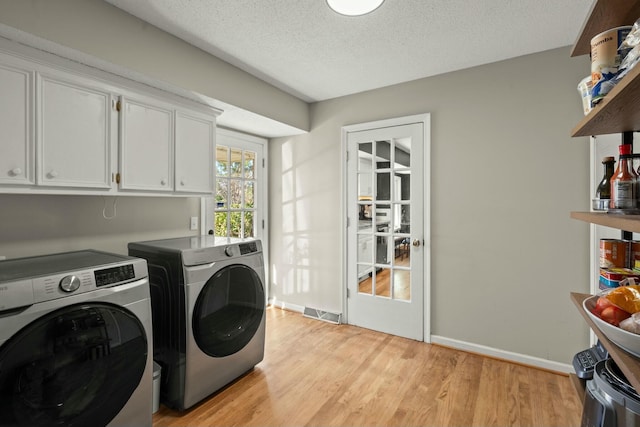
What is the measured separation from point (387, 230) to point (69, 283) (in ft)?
7.94

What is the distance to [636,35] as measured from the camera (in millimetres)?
768

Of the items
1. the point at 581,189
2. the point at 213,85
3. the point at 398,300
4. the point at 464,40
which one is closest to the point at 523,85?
the point at 464,40

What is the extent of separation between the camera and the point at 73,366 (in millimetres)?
1335

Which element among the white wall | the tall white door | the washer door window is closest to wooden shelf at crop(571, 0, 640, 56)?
the white wall

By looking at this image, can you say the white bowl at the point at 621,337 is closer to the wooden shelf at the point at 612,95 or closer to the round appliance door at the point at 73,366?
the wooden shelf at the point at 612,95

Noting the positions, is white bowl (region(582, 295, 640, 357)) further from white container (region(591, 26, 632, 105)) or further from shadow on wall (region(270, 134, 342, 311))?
shadow on wall (region(270, 134, 342, 311))

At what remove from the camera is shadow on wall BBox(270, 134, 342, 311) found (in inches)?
131

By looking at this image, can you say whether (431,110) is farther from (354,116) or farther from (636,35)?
(636,35)

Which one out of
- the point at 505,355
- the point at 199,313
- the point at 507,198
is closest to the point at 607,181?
the point at 507,198

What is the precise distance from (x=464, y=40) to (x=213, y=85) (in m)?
1.82

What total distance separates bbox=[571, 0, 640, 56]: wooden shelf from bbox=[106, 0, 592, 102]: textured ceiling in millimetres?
896

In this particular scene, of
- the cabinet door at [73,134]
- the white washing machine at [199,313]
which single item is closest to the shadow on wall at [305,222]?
the white washing machine at [199,313]

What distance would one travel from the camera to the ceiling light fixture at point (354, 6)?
170cm

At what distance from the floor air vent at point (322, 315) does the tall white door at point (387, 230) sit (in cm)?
13
